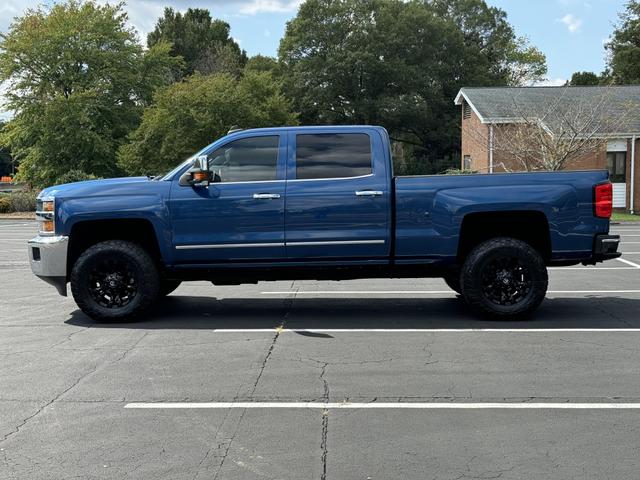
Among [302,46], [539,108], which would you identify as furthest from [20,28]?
[539,108]

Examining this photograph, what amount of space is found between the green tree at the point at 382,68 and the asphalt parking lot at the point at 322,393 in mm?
47851

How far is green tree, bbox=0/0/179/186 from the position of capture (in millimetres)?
39094

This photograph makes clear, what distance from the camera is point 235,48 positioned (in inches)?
3051

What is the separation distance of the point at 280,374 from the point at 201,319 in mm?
2727

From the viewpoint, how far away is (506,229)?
8.23 metres

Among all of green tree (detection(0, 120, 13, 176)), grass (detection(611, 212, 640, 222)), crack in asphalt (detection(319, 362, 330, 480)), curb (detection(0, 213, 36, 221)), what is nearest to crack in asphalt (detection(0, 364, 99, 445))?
crack in asphalt (detection(319, 362, 330, 480))

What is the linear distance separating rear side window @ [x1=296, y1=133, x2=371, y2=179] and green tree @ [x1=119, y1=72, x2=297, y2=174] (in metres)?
23.3

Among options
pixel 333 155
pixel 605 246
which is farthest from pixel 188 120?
pixel 605 246

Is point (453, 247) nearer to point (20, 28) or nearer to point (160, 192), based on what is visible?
point (160, 192)

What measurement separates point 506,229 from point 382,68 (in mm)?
49016

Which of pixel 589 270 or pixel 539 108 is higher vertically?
pixel 539 108

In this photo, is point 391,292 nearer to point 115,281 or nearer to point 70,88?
point 115,281

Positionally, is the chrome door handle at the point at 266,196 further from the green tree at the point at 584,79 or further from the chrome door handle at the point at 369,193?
the green tree at the point at 584,79

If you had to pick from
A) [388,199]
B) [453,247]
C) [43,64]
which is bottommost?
[453,247]
